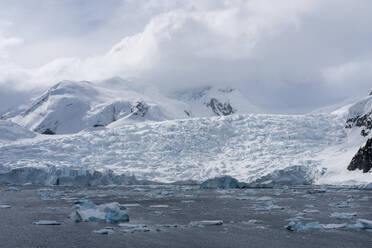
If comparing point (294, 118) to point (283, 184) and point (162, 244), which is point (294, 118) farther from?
point (162, 244)

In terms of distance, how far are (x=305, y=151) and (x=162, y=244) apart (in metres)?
46.0

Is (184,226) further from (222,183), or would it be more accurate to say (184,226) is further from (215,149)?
(215,149)

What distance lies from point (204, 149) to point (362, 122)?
82.1ft

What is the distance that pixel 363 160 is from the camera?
4856 centimetres

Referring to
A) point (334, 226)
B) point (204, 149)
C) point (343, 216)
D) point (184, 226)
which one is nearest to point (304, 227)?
point (334, 226)

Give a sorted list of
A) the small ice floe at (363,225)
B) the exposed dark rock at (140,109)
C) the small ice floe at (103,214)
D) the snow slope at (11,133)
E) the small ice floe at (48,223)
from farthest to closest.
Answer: the exposed dark rock at (140,109) < the snow slope at (11,133) < the small ice floe at (103,214) < the small ice floe at (48,223) < the small ice floe at (363,225)

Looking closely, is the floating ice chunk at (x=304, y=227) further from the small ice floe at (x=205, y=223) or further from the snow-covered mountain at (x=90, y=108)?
the snow-covered mountain at (x=90, y=108)

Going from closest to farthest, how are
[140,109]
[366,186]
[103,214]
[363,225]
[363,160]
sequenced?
[363,225] → [103,214] → [366,186] → [363,160] → [140,109]

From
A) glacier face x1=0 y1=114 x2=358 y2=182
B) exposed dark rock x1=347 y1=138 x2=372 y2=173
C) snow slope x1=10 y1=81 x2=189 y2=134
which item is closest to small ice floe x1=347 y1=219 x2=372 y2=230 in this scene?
glacier face x1=0 y1=114 x2=358 y2=182

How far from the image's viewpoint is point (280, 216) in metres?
21.0

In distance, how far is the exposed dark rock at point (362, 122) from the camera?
203 feet

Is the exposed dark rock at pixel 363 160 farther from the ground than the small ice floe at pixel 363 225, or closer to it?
farther from the ground

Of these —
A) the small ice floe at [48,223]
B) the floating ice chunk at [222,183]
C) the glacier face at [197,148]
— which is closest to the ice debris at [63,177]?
the glacier face at [197,148]

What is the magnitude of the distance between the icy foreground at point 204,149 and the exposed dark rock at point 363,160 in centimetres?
104
